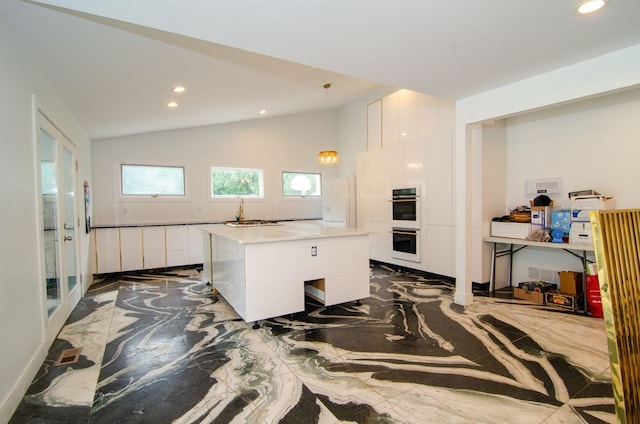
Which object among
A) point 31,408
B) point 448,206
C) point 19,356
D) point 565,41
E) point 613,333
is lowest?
point 31,408

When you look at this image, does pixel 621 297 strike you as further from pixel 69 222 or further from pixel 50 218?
pixel 69 222

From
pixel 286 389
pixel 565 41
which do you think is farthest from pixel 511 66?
pixel 286 389

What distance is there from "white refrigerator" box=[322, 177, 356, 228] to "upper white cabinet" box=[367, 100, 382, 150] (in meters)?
0.84

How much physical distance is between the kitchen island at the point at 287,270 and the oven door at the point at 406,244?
165 cm

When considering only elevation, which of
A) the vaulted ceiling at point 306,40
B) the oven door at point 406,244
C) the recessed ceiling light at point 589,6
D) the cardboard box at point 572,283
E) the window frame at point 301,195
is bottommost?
the cardboard box at point 572,283

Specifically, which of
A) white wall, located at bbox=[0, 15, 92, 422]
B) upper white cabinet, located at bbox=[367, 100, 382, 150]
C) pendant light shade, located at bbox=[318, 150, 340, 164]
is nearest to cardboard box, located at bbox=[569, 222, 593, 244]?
pendant light shade, located at bbox=[318, 150, 340, 164]

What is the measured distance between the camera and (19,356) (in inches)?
78.1

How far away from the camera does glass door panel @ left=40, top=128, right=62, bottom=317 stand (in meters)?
2.62

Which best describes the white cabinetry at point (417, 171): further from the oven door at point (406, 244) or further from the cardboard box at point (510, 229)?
the cardboard box at point (510, 229)

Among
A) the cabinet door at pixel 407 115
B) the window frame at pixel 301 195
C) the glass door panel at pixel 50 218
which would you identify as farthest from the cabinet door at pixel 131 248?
the cabinet door at pixel 407 115

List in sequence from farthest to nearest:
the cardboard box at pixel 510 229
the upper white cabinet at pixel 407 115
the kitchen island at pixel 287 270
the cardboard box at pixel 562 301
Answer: the upper white cabinet at pixel 407 115 → the cardboard box at pixel 510 229 → the cardboard box at pixel 562 301 → the kitchen island at pixel 287 270

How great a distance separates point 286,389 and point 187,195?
4804 millimetres

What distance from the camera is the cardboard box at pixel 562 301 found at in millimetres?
3289

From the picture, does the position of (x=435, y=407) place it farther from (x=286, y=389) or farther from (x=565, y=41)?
(x=565, y=41)
